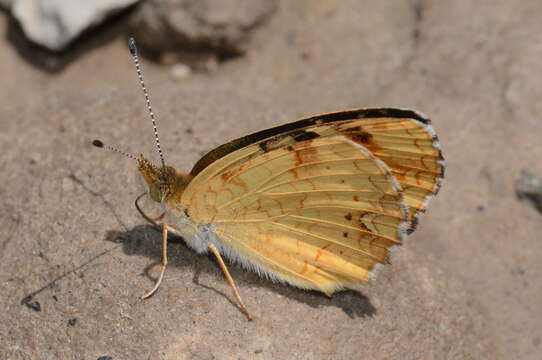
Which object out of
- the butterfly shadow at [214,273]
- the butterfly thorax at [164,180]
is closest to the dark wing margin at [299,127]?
the butterfly thorax at [164,180]

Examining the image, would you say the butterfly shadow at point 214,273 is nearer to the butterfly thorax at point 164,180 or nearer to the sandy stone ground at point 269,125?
the sandy stone ground at point 269,125

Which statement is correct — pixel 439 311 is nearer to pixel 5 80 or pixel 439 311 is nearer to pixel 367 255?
pixel 367 255

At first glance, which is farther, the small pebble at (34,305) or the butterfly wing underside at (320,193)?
the small pebble at (34,305)

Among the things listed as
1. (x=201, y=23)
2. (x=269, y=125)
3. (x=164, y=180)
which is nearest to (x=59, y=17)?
(x=201, y=23)

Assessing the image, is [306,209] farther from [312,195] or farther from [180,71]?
[180,71]

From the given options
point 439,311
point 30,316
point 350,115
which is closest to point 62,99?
point 30,316
